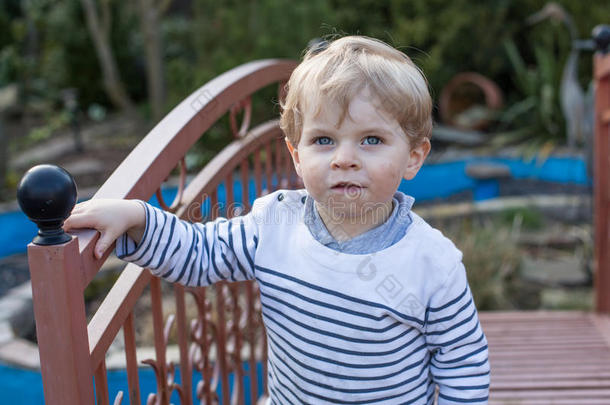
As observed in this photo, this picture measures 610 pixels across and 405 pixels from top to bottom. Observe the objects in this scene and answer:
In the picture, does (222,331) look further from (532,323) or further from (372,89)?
(532,323)

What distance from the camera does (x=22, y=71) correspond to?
9.52m

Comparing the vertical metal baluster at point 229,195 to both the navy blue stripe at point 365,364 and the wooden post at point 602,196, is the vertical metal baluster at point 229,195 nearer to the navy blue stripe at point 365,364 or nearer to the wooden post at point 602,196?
the navy blue stripe at point 365,364

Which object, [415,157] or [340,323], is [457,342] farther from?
[415,157]

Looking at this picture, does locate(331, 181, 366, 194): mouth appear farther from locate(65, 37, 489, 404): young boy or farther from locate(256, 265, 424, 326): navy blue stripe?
locate(256, 265, 424, 326): navy blue stripe

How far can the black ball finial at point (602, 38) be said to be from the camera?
8.23 ft

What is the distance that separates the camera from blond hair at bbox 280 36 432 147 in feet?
3.68

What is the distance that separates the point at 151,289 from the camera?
131cm

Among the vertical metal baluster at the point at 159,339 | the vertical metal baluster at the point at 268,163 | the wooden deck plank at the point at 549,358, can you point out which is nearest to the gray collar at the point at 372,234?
the vertical metal baluster at the point at 159,339

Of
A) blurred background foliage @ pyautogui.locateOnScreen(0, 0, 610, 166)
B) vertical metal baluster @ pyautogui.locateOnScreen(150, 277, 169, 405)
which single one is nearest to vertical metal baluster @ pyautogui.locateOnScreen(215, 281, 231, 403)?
vertical metal baluster @ pyautogui.locateOnScreen(150, 277, 169, 405)

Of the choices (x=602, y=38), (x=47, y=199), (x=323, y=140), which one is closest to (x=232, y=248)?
(x=323, y=140)

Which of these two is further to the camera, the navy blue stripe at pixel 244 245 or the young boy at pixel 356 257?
the navy blue stripe at pixel 244 245

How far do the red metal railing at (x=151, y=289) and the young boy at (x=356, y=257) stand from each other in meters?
0.10

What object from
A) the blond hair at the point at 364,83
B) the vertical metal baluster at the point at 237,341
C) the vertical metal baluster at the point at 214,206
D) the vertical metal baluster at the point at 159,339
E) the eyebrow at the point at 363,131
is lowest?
the vertical metal baluster at the point at 237,341

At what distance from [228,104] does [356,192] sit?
600 mm
